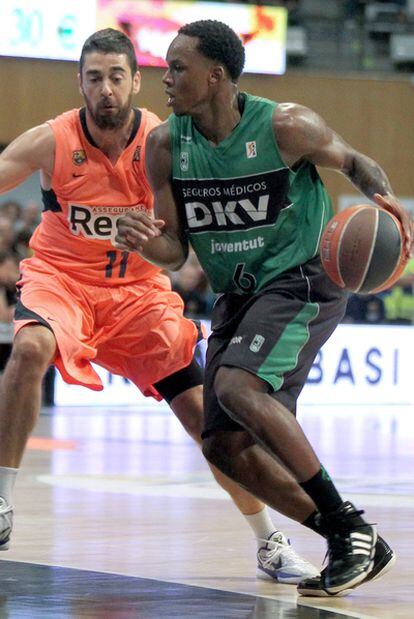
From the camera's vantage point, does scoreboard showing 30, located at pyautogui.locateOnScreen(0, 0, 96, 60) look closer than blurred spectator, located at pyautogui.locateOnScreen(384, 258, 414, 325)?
No

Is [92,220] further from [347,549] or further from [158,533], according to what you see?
[347,549]

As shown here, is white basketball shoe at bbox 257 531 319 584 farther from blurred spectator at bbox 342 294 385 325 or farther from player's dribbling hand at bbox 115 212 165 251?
blurred spectator at bbox 342 294 385 325

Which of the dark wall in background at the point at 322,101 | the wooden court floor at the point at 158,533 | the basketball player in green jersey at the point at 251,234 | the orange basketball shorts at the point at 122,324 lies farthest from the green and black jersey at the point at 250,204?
the dark wall in background at the point at 322,101

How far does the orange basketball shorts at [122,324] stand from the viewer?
17.9 feet

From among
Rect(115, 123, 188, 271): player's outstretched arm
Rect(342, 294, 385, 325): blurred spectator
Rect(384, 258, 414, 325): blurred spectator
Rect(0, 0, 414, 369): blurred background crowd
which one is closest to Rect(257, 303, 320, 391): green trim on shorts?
Rect(115, 123, 188, 271): player's outstretched arm

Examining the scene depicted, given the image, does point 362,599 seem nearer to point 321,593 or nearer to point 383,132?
point 321,593

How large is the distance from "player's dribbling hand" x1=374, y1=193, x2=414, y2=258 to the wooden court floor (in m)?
1.15

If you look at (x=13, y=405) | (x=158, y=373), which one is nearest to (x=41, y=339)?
(x=13, y=405)

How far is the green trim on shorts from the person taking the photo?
179 inches

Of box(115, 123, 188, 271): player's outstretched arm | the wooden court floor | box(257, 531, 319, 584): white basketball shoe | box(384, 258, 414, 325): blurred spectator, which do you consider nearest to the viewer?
the wooden court floor

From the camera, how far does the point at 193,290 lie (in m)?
14.1

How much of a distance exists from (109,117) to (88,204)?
1.20ft

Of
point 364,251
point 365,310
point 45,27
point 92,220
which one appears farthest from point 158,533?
point 45,27

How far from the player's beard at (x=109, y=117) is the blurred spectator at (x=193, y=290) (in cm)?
833
